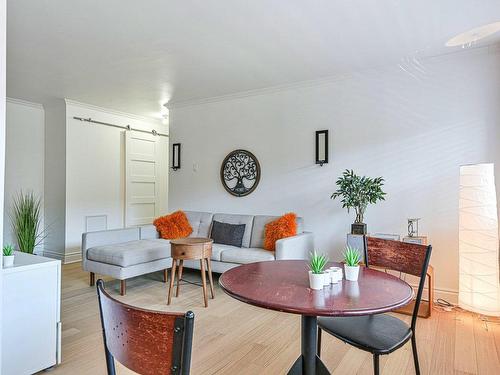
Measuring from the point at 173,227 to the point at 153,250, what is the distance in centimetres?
79

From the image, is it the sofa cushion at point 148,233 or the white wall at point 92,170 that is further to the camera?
the white wall at point 92,170

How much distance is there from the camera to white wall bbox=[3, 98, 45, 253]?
4.94 meters

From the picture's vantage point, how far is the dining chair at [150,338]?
786mm

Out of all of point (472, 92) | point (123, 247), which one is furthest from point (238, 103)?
point (472, 92)

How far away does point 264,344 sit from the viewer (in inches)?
97.0

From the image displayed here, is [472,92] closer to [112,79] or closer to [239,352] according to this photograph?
[239,352]

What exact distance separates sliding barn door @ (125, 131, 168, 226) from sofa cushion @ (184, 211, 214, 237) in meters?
1.72

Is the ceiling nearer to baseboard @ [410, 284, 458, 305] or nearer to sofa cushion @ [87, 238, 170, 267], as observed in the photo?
sofa cushion @ [87, 238, 170, 267]

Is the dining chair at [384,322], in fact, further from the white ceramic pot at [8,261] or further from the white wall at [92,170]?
the white wall at [92,170]

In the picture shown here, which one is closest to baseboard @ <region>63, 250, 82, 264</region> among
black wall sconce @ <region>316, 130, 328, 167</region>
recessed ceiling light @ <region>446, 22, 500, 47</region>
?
black wall sconce @ <region>316, 130, 328, 167</region>

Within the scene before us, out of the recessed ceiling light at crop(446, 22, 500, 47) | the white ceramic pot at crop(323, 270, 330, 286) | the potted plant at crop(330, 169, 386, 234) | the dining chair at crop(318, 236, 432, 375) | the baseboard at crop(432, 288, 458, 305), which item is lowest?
the baseboard at crop(432, 288, 458, 305)

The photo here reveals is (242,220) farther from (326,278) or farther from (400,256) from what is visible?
(326,278)

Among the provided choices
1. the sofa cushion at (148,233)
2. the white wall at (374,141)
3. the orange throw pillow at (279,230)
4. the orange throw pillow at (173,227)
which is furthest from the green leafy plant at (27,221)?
the orange throw pillow at (279,230)

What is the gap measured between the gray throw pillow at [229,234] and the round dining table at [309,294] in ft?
7.80
